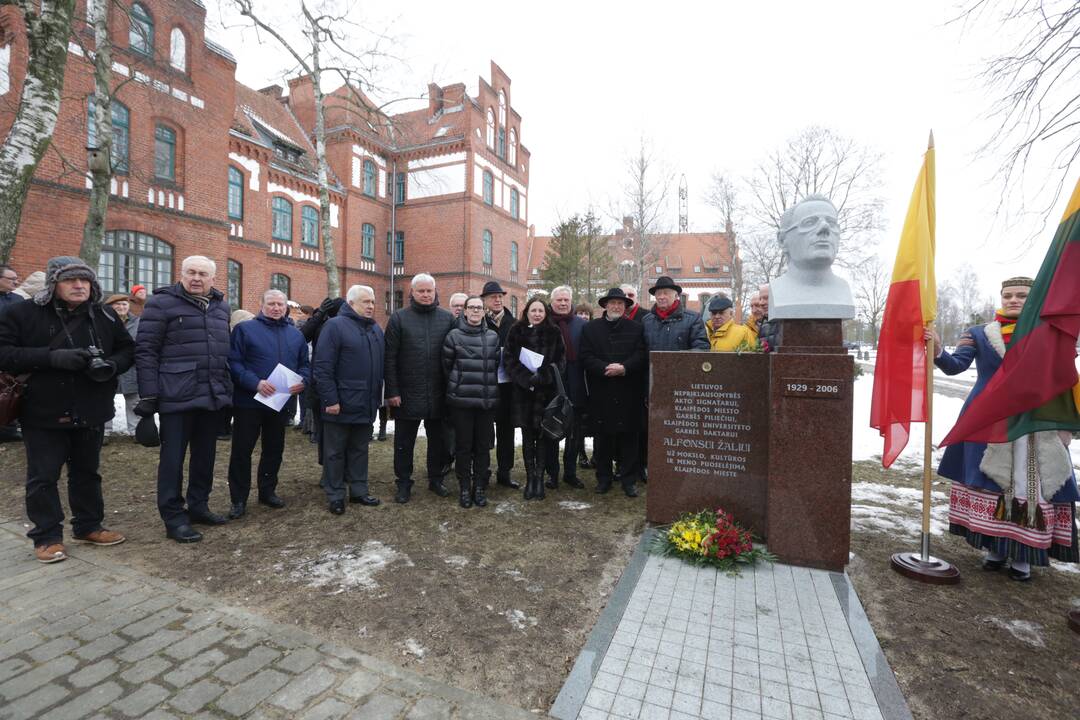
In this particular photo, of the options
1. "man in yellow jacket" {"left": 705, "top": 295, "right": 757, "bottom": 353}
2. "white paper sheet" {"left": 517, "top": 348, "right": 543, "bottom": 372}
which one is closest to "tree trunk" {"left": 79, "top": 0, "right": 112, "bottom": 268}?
"white paper sheet" {"left": 517, "top": 348, "right": 543, "bottom": 372}

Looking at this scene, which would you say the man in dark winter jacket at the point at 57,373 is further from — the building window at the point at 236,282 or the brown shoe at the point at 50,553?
the building window at the point at 236,282

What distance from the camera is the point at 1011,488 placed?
11.7 feet

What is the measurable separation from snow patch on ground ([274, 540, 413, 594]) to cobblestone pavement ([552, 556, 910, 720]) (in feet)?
5.39

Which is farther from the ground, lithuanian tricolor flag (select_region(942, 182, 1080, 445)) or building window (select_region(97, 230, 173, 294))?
building window (select_region(97, 230, 173, 294))

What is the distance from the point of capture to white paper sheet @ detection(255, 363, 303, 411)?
4426mm

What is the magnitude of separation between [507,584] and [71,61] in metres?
18.2

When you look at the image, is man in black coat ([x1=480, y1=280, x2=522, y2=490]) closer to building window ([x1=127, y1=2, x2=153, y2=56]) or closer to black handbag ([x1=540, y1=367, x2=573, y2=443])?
black handbag ([x1=540, y1=367, x2=573, y2=443])

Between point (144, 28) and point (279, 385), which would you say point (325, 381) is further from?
point (144, 28)

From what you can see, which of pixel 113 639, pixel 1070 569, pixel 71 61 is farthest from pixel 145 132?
pixel 1070 569

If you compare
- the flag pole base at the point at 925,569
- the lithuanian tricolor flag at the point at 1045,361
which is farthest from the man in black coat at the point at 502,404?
the lithuanian tricolor flag at the point at 1045,361

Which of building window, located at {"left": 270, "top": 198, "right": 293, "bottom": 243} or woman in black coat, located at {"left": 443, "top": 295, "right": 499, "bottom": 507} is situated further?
building window, located at {"left": 270, "top": 198, "right": 293, "bottom": 243}

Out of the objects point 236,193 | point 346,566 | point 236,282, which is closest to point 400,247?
point 236,193

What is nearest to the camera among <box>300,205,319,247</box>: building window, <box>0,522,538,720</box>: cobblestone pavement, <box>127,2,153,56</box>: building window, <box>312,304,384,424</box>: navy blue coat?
<box>0,522,538,720</box>: cobblestone pavement

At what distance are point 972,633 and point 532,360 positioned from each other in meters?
3.61
